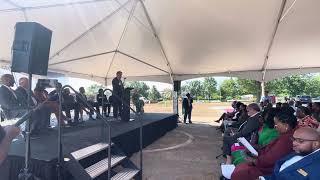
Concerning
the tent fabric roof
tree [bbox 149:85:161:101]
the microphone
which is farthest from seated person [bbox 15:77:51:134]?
tree [bbox 149:85:161:101]

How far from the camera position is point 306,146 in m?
2.30

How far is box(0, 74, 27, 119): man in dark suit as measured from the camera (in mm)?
4777

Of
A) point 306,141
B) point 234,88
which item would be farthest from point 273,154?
point 234,88

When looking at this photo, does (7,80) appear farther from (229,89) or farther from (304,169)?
(229,89)

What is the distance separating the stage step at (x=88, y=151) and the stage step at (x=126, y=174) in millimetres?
459

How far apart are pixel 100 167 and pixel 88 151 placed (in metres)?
0.29

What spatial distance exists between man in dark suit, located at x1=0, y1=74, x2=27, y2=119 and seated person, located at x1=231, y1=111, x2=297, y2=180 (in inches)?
144

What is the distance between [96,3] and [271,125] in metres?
4.58

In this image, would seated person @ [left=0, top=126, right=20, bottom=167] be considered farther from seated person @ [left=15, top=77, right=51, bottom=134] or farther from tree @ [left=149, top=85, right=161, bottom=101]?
tree @ [left=149, top=85, right=161, bottom=101]

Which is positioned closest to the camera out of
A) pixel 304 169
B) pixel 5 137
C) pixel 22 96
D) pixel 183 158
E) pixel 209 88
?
pixel 5 137

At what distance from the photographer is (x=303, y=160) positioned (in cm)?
220

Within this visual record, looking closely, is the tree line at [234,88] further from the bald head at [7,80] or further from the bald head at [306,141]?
the bald head at [306,141]

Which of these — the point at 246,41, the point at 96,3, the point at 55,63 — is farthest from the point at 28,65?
the point at 246,41

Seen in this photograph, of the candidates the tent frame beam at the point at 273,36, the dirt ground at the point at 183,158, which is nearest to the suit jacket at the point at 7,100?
the dirt ground at the point at 183,158
